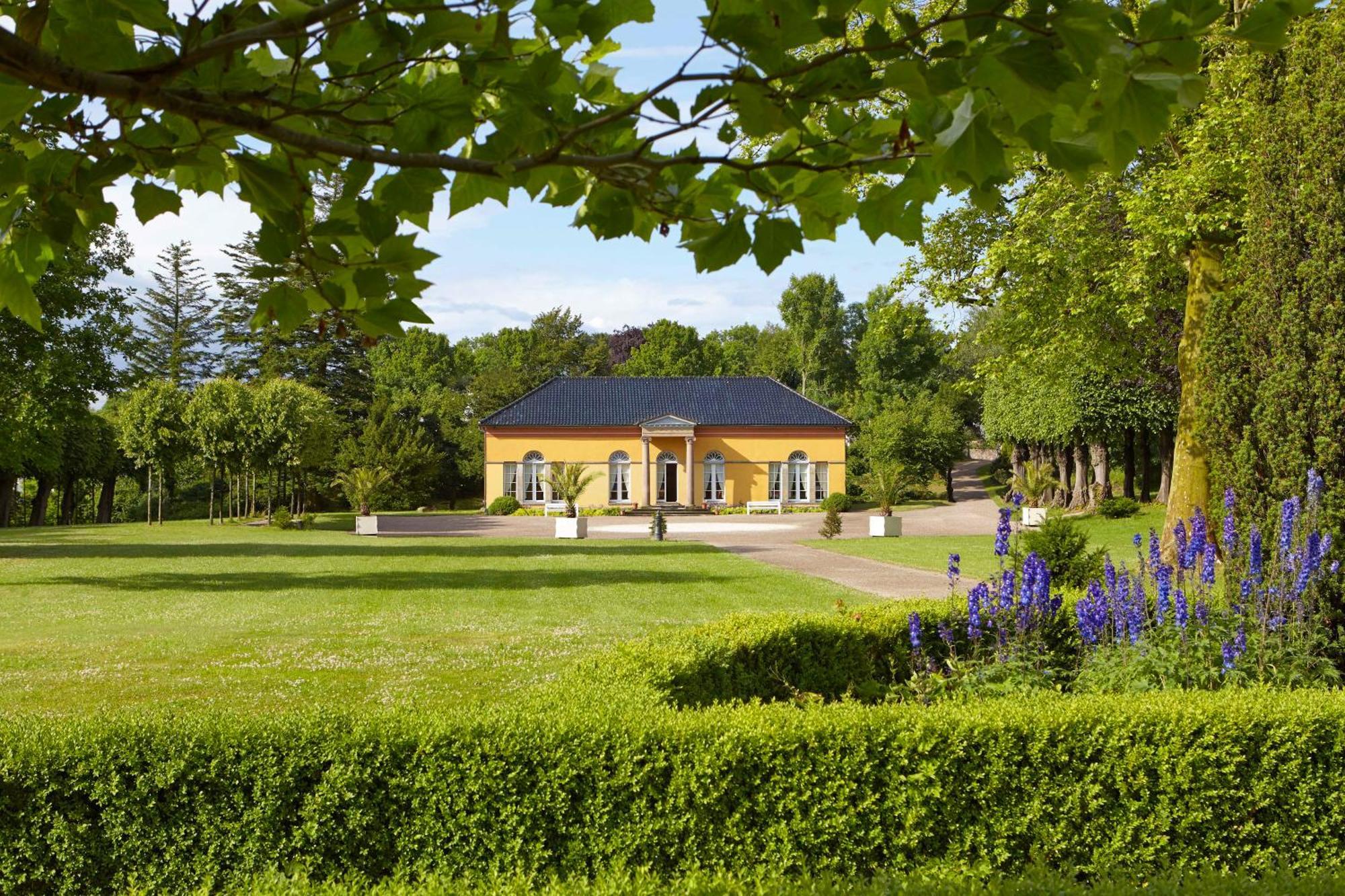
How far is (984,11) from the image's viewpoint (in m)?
1.86

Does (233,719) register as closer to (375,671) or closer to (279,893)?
(279,893)

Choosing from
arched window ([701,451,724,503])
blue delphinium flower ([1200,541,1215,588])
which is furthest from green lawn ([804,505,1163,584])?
arched window ([701,451,724,503])

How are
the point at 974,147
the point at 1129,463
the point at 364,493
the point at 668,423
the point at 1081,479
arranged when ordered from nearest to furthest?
the point at 974,147, the point at 364,493, the point at 1129,463, the point at 1081,479, the point at 668,423

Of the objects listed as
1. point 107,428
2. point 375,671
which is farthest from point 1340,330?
point 107,428

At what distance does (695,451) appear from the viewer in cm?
4638

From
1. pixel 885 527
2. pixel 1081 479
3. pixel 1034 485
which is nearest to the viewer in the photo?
pixel 1034 485

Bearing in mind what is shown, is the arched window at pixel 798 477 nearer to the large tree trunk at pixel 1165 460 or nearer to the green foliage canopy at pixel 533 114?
the large tree trunk at pixel 1165 460

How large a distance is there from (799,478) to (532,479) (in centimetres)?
1261

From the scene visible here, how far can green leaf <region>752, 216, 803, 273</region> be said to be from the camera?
7.47 feet

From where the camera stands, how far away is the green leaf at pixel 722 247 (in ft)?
7.57

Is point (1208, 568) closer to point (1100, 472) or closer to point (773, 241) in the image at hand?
point (773, 241)

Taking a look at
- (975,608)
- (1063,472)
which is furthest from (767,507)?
(975,608)

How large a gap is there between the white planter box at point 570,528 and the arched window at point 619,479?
56.8 ft

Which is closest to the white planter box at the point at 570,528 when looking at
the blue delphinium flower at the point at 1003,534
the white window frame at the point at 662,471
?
the white window frame at the point at 662,471
